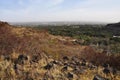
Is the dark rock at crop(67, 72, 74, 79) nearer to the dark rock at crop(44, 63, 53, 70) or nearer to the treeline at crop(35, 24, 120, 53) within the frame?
the dark rock at crop(44, 63, 53, 70)

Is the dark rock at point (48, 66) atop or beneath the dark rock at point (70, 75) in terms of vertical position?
atop

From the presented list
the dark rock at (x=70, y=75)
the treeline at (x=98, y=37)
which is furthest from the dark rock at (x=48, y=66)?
the treeline at (x=98, y=37)

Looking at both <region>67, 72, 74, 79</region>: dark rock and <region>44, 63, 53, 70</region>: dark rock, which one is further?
<region>44, 63, 53, 70</region>: dark rock

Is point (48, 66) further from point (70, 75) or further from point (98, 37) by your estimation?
point (98, 37)

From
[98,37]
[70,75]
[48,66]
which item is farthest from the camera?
[98,37]

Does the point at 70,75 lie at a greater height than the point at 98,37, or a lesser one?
greater

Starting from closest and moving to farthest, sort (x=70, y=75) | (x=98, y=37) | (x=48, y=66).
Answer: (x=70, y=75), (x=48, y=66), (x=98, y=37)

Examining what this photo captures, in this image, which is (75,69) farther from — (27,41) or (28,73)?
(27,41)

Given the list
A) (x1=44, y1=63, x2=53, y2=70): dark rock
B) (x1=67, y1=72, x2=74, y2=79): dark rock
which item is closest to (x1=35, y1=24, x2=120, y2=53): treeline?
(x1=44, y1=63, x2=53, y2=70): dark rock

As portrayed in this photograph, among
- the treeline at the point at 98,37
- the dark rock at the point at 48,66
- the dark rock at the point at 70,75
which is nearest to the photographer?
the dark rock at the point at 70,75

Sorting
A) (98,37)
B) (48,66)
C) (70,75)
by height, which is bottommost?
(98,37)

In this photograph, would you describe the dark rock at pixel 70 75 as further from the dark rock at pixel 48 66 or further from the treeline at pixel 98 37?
the treeline at pixel 98 37

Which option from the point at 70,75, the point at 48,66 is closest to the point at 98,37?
the point at 48,66
